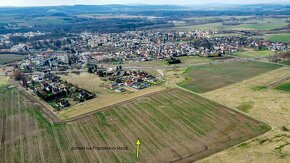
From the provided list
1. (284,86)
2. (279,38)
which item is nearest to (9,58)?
(284,86)

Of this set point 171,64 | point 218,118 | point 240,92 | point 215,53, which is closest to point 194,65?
point 171,64

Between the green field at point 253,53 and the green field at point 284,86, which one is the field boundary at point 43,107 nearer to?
the green field at point 284,86

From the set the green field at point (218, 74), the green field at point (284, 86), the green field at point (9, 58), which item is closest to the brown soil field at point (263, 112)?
the green field at point (284, 86)

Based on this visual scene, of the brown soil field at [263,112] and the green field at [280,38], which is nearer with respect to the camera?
the brown soil field at [263,112]

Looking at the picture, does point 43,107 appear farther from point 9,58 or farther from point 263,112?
point 9,58

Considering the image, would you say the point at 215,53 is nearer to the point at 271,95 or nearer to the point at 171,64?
the point at 171,64

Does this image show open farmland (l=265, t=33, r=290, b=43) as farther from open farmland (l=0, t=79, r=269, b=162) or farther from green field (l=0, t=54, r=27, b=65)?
green field (l=0, t=54, r=27, b=65)
